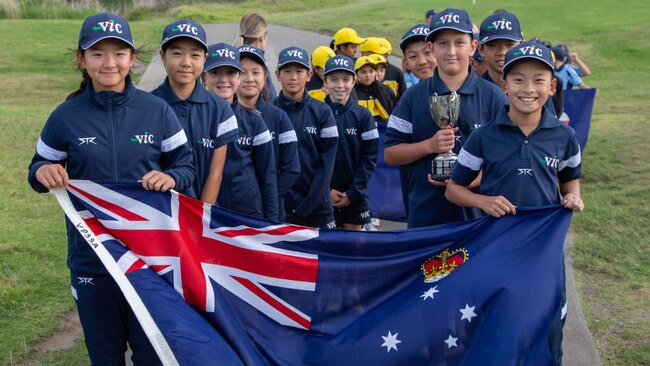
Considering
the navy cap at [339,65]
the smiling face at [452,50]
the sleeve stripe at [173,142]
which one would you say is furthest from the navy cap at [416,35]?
the sleeve stripe at [173,142]

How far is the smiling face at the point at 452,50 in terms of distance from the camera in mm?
5441

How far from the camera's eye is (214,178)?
5414mm

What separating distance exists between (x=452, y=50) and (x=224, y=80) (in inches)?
61.9

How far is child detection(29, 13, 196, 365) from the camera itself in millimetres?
4543

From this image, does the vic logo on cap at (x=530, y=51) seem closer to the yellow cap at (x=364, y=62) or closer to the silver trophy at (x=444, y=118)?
the silver trophy at (x=444, y=118)

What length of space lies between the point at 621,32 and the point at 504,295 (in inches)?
1331

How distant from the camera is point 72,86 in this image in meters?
24.9

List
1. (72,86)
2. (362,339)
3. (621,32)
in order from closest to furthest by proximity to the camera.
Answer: (362,339), (72,86), (621,32)

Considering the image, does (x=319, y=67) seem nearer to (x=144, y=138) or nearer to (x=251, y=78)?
(x=251, y=78)

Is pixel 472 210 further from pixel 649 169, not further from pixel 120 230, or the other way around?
pixel 649 169

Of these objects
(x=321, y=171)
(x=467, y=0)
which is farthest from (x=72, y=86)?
(x=467, y=0)

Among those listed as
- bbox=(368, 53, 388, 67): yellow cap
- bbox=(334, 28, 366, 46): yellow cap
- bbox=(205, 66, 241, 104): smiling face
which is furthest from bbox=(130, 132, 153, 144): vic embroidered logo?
bbox=(334, 28, 366, 46): yellow cap

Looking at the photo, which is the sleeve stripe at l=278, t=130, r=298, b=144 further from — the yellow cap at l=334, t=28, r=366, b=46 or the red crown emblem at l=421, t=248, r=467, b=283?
the yellow cap at l=334, t=28, r=366, b=46

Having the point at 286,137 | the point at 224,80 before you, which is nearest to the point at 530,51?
the point at 224,80
